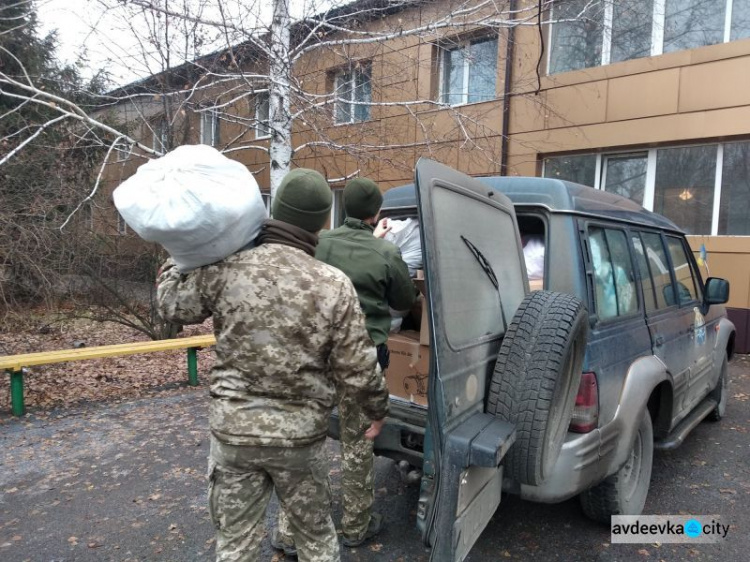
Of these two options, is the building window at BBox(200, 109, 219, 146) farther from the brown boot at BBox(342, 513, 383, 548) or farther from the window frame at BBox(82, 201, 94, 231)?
the brown boot at BBox(342, 513, 383, 548)

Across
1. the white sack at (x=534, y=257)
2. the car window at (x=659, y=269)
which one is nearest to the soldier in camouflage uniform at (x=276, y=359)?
the white sack at (x=534, y=257)

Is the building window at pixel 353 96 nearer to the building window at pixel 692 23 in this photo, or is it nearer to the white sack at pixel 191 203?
the building window at pixel 692 23

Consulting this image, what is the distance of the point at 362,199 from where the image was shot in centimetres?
279

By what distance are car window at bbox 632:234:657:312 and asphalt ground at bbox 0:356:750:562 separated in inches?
51.8

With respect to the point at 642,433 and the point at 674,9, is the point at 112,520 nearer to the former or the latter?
the point at 642,433

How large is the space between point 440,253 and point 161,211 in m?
A: 1.03

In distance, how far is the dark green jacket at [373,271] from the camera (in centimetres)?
267

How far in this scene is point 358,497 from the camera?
295 cm

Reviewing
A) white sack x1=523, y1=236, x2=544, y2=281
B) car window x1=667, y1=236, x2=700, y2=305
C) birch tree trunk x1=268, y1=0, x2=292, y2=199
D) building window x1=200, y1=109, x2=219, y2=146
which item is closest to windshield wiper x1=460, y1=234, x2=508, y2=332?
white sack x1=523, y1=236, x2=544, y2=281

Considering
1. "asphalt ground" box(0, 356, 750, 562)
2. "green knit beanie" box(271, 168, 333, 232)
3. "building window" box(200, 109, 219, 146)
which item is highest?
"building window" box(200, 109, 219, 146)

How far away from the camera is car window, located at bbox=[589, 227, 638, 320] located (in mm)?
2918

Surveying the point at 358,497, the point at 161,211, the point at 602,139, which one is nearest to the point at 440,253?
the point at 161,211

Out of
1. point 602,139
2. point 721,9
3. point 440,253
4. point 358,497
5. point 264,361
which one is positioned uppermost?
point 721,9

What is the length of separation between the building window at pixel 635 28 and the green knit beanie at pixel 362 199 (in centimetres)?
656
